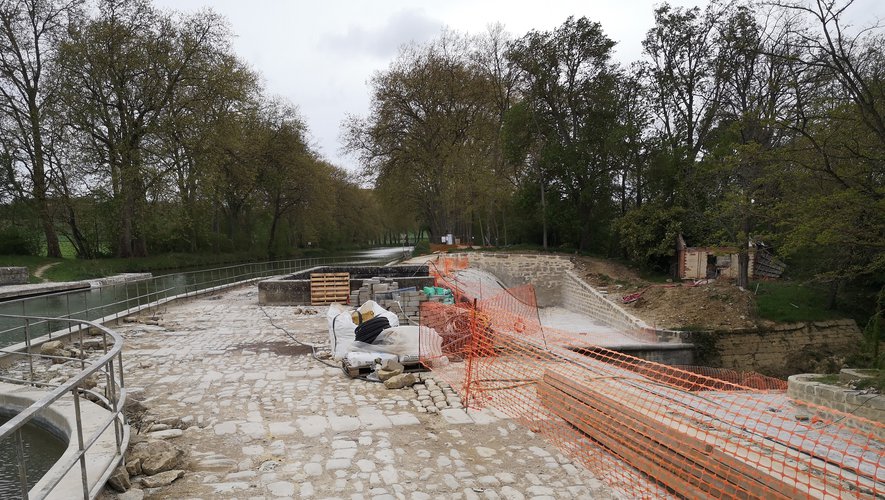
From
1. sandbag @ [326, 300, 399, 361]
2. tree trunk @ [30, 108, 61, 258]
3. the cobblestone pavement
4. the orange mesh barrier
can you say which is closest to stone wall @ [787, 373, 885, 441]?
the orange mesh barrier

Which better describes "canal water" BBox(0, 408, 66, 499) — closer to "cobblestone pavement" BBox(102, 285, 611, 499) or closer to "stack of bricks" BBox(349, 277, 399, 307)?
"cobblestone pavement" BBox(102, 285, 611, 499)

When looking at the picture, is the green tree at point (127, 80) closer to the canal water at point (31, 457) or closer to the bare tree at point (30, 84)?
the bare tree at point (30, 84)

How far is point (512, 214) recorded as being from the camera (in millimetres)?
36656

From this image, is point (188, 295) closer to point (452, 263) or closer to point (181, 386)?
point (181, 386)

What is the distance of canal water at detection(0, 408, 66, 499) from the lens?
4574 mm

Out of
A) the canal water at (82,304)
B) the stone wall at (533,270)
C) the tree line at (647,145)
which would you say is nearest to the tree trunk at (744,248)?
the tree line at (647,145)

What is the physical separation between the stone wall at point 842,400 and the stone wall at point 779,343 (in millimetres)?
5719

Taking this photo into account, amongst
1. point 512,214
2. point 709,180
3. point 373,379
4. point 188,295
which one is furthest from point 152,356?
point 512,214

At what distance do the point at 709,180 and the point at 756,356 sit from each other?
9175mm

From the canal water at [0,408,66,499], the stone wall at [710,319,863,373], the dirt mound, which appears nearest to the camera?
the canal water at [0,408,66,499]

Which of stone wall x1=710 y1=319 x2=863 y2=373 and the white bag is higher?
the white bag

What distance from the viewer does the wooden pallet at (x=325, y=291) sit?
1530 cm

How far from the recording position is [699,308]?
49.5ft

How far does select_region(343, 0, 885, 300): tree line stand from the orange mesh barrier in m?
6.28
